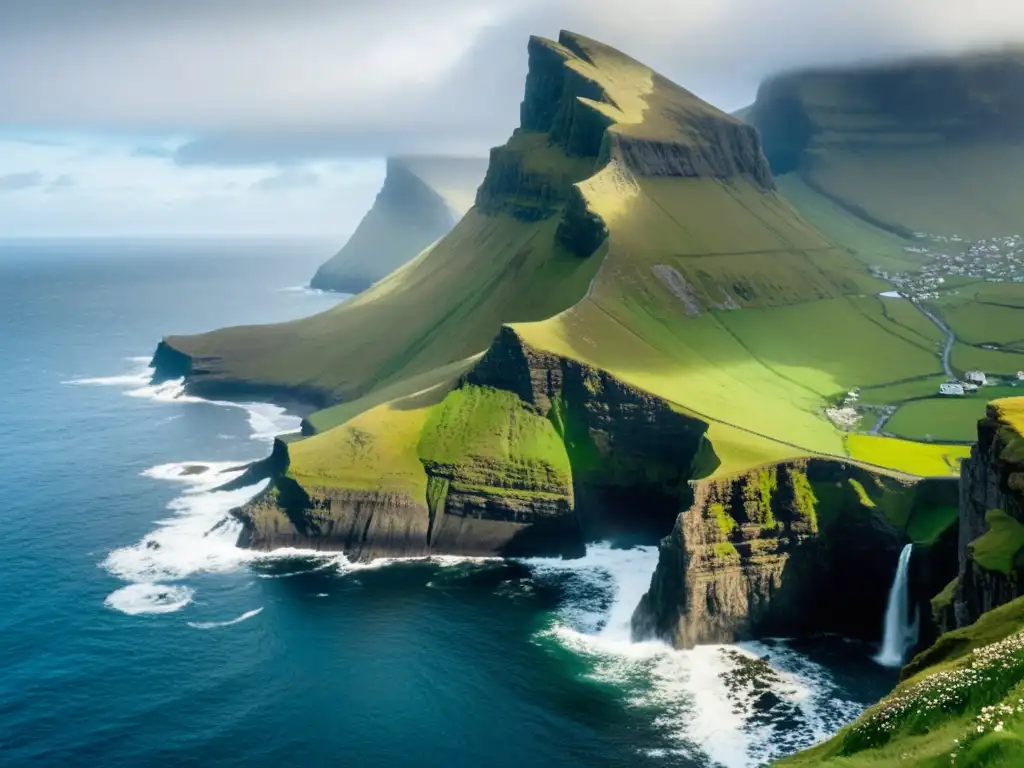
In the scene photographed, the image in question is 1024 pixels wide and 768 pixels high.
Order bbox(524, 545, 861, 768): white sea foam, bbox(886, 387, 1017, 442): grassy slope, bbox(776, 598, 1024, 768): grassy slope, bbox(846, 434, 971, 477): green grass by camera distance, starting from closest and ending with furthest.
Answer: bbox(776, 598, 1024, 768): grassy slope
bbox(524, 545, 861, 768): white sea foam
bbox(846, 434, 971, 477): green grass
bbox(886, 387, 1017, 442): grassy slope

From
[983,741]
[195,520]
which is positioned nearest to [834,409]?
[195,520]

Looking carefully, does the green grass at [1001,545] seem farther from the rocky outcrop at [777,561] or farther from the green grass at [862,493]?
the green grass at [862,493]

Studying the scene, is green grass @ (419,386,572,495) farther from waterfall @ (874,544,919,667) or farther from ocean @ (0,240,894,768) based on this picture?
waterfall @ (874,544,919,667)

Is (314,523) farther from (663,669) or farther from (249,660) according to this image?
(663,669)

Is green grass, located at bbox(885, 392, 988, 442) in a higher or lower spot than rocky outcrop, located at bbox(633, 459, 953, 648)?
higher

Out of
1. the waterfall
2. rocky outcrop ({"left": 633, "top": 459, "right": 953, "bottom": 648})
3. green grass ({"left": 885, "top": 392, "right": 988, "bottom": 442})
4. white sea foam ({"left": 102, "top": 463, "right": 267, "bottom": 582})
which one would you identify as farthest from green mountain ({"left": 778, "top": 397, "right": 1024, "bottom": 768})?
white sea foam ({"left": 102, "top": 463, "right": 267, "bottom": 582})

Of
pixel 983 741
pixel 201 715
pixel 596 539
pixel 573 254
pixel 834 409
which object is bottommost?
pixel 201 715
